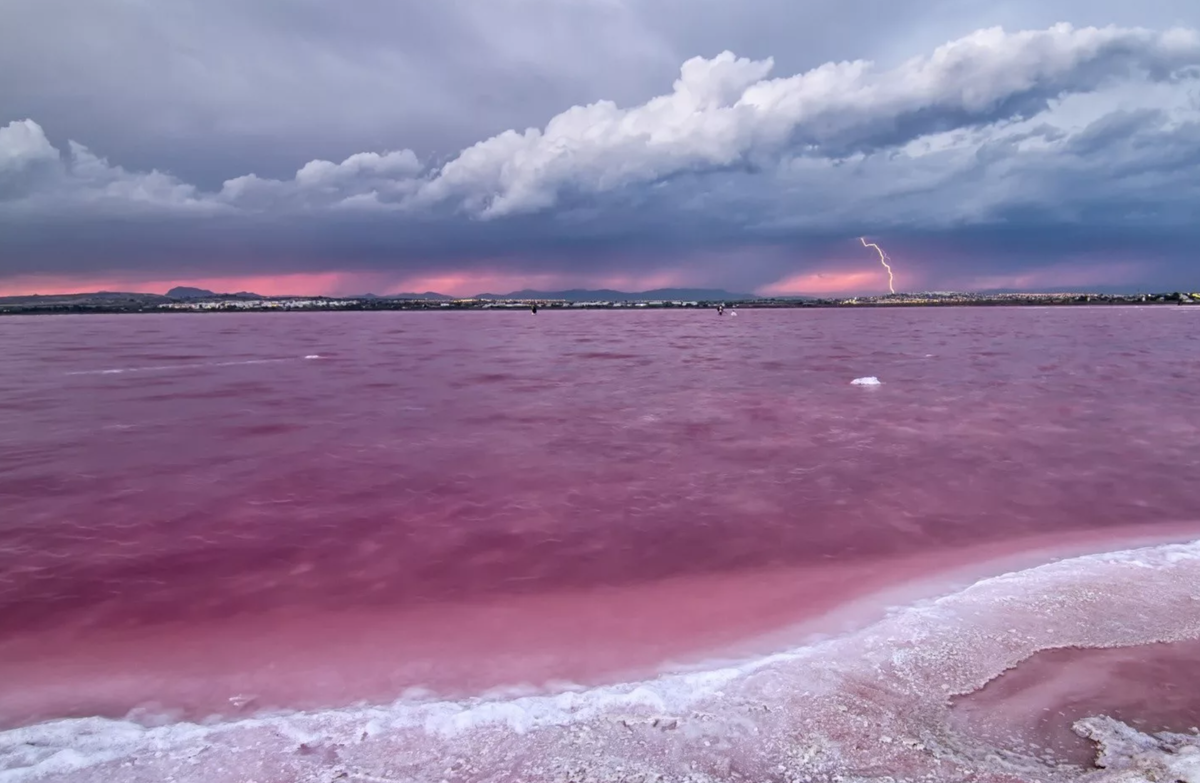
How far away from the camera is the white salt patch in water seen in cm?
354

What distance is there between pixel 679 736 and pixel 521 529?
4.39m

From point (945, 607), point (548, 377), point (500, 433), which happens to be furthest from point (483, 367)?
point (945, 607)

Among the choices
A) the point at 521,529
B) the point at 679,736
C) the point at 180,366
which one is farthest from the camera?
the point at 180,366

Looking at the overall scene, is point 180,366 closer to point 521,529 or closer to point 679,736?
point 521,529

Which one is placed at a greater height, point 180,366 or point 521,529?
point 180,366

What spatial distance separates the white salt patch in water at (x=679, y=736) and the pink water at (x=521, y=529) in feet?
0.71

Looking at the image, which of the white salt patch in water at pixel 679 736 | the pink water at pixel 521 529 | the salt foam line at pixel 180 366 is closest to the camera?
the white salt patch in water at pixel 679 736

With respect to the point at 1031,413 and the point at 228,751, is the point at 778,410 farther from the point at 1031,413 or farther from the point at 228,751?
the point at 228,751

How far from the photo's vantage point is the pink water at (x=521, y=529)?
4848mm

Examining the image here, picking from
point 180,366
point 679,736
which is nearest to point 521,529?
point 679,736

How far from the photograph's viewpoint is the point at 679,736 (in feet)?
12.6

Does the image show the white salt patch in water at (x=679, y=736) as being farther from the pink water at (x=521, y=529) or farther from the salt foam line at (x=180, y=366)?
the salt foam line at (x=180, y=366)

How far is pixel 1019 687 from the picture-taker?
436cm

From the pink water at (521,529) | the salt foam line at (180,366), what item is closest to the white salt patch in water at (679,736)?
the pink water at (521,529)
